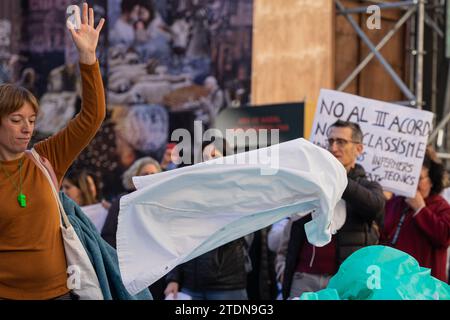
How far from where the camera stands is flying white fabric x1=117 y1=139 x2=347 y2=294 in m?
3.57

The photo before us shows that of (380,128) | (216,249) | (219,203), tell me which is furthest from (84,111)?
(380,128)

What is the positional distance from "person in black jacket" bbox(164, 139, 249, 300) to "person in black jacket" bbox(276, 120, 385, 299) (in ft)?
1.46

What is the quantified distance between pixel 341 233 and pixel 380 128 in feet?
5.01

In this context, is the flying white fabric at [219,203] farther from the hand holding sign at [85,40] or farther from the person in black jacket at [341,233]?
the person in black jacket at [341,233]

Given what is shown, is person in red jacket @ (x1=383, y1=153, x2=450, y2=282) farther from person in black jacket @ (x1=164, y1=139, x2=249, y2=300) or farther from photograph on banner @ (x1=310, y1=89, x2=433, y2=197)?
person in black jacket @ (x1=164, y1=139, x2=249, y2=300)

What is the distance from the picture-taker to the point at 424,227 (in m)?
6.36

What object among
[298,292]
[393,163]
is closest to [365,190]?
[298,292]

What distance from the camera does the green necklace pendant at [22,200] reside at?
3891 mm

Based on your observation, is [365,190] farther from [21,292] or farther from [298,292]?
[21,292]

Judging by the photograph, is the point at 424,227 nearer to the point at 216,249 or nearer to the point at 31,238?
the point at 216,249

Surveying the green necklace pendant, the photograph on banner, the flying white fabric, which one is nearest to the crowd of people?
the green necklace pendant

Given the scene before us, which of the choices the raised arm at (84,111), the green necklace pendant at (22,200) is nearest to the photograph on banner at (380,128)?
the raised arm at (84,111)

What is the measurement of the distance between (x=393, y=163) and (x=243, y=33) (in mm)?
5204
